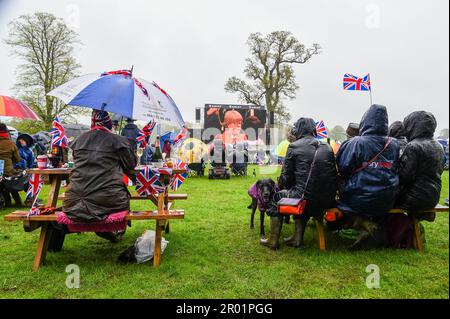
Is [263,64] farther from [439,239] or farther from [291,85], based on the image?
[439,239]

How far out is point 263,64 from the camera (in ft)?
101

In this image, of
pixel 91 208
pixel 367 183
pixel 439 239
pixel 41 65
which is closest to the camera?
pixel 91 208

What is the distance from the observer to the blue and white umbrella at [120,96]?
3.50 metres

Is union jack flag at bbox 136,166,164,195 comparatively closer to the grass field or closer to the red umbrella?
the grass field

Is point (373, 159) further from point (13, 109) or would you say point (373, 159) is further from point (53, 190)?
point (13, 109)

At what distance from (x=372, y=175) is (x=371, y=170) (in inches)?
2.4

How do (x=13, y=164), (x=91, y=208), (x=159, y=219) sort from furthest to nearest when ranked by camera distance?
(x=13, y=164) < (x=159, y=219) < (x=91, y=208)

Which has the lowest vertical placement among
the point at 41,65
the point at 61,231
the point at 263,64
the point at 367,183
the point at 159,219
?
the point at 61,231

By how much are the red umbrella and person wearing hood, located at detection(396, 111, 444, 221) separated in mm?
6257

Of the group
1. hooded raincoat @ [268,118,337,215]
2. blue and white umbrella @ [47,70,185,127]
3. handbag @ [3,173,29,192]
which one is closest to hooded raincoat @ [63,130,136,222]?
blue and white umbrella @ [47,70,185,127]

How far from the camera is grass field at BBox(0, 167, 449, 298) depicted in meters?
3.00

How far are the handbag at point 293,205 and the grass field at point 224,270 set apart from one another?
0.56m

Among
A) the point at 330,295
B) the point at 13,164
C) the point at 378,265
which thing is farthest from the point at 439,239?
the point at 13,164
